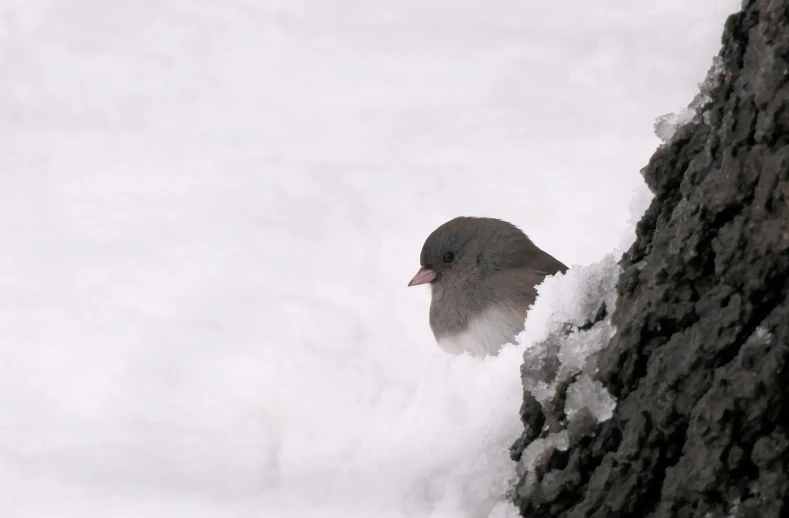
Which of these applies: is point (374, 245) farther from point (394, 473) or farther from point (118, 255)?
point (394, 473)

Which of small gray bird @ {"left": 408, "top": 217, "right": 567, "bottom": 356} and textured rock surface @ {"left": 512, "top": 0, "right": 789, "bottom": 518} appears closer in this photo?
textured rock surface @ {"left": 512, "top": 0, "right": 789, "bottom": 518}

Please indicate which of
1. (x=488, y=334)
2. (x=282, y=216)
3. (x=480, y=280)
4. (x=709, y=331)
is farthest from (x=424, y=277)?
(x=709, y=331)

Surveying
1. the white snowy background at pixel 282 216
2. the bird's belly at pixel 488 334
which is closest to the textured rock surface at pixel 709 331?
the white snowy background at pixel 282 216

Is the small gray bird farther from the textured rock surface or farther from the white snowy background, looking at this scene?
the textured rock surface

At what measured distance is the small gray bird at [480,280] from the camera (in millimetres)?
3076

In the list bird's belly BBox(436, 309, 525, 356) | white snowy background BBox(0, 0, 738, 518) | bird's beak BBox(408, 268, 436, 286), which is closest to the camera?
white snowy background BBox(0, 0, 738, 518)

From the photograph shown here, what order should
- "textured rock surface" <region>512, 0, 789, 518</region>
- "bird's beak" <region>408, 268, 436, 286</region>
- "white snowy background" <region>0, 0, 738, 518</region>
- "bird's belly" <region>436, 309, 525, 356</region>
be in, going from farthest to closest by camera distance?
"bird's beak" <region>408, 268, 436, 286</region> < "bird's belly" <region>436, 309, 525, 356</region> < "white snowy background" <region>0, 0, 738, 518</region> < "textured rock surface" <region>512, 0, 789, 518</region>

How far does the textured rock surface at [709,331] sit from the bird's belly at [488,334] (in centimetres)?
163

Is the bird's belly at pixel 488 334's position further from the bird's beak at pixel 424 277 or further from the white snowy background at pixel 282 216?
the bird's beak at pixel 424 277

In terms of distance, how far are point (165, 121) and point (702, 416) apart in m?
4.57

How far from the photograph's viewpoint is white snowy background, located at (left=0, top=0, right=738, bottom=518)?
177 centimetres

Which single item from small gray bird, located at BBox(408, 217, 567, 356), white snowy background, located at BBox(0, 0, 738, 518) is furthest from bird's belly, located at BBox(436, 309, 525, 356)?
white snowy background, located at BBox(0, 0, 738, 518)

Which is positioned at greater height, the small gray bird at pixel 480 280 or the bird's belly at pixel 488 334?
the small gray bird at pixel 480 280

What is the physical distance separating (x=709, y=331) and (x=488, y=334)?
1.88 meters
